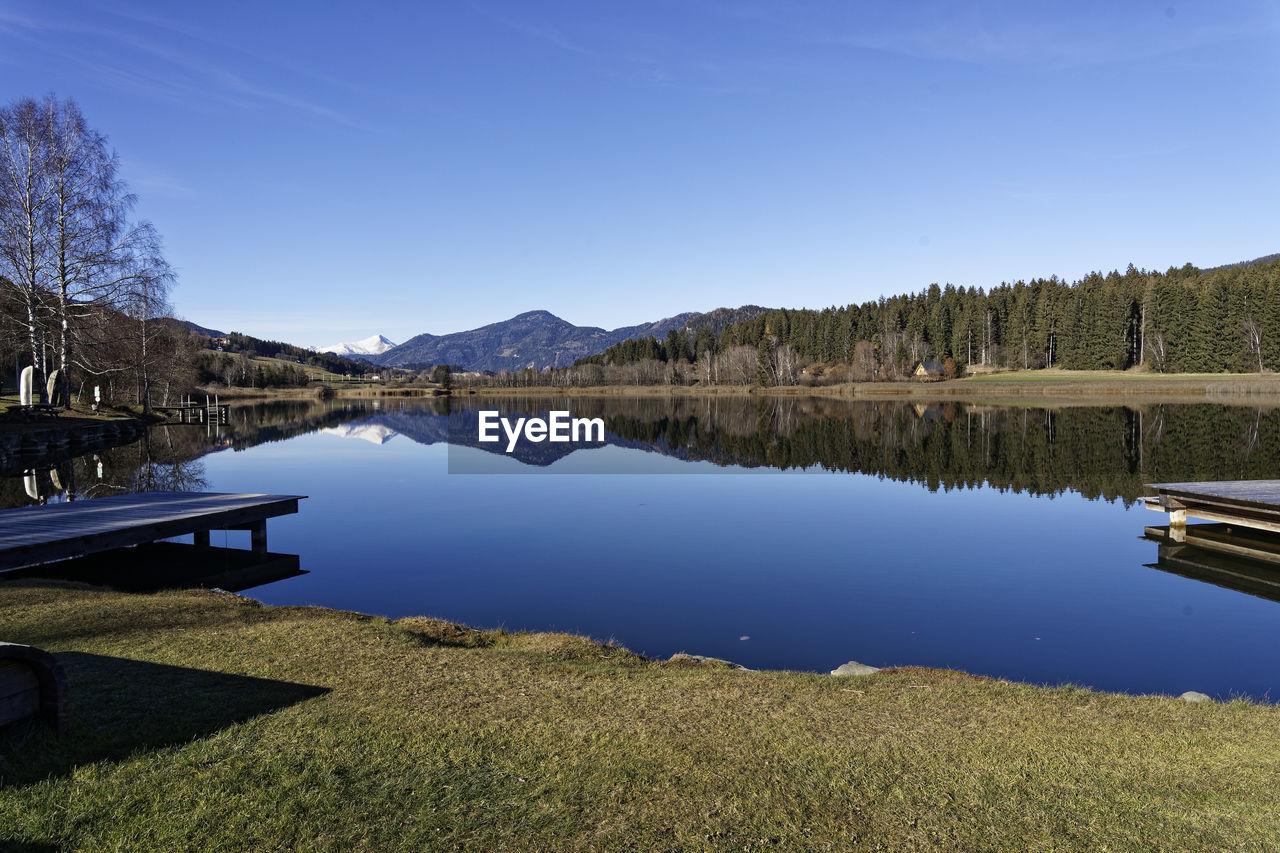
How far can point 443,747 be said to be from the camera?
6.23 m

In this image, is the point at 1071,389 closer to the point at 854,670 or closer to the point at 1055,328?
the point at 1055,328

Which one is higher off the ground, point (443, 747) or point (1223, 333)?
point (1223, 333)

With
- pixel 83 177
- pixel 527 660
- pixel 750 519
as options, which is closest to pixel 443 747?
pixel 527 660

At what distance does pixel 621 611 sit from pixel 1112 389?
102 m

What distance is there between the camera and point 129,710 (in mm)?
6734

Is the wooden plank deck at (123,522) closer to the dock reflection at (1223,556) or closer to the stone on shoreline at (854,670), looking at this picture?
the stone on shoreline at (854,670)

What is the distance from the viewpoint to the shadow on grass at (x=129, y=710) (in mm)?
5742

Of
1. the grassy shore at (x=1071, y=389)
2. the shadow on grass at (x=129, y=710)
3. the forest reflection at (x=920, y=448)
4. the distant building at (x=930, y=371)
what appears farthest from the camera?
the distant building at (x=930, y=371)

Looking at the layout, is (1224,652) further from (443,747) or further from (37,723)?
(37,723)

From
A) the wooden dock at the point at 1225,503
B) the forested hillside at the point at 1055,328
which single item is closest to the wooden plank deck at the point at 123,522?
the wooden dock at the point at 1225,503

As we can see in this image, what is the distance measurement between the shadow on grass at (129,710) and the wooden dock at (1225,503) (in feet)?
66.5

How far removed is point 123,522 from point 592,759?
13.9 m

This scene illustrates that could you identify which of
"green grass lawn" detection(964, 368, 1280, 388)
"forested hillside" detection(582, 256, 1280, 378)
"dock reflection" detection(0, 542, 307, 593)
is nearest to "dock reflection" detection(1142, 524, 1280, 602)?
"dock reflection" detection(0, 542, 307, 593)

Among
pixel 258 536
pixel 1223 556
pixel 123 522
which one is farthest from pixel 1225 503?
pixel 123 522
